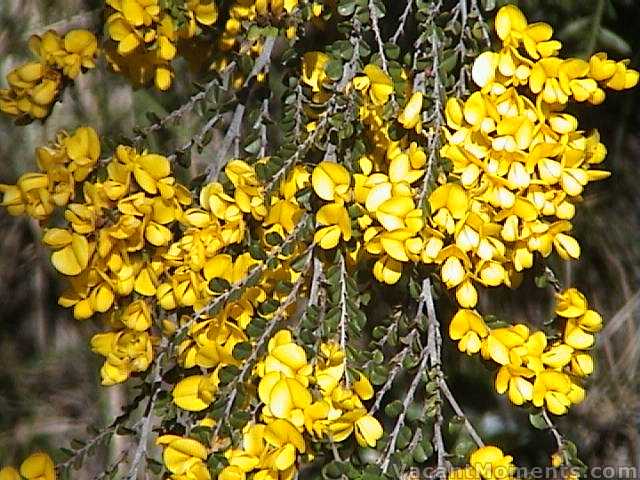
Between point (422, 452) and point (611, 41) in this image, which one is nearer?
point (422, 452)

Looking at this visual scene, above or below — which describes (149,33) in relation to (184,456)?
above

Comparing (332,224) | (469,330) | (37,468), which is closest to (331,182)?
(332,224)

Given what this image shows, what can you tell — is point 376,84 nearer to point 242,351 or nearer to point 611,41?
point 242,351

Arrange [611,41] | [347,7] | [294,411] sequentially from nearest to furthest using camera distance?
[294,411] → [347,7] → [611,41]

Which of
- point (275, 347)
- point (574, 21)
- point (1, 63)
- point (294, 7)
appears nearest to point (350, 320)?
point (275, 347)

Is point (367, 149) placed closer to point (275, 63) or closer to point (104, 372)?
point (104, 372)

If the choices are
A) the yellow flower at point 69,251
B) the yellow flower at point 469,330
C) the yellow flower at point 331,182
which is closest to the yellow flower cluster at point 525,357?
the yellow flower at point 469,330

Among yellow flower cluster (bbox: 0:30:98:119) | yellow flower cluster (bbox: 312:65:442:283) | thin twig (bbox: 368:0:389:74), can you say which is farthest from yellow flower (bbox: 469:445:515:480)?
yellow flower cluster (bbox: 0:30:98:119)
